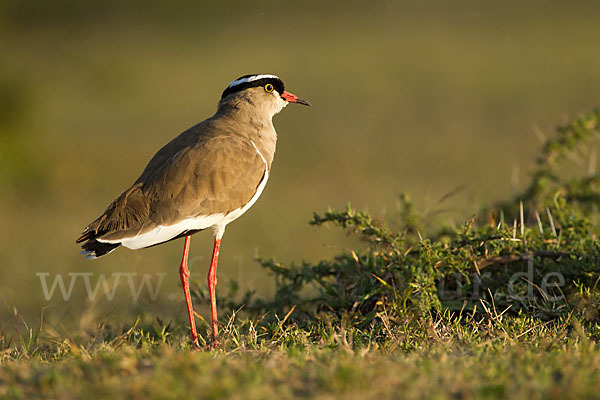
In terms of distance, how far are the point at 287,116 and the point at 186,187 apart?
16126mm

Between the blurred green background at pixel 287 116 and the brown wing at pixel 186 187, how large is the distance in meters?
0.74

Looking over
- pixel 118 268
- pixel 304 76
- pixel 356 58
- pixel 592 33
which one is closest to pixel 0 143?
pixel 118 268

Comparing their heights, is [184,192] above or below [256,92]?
below

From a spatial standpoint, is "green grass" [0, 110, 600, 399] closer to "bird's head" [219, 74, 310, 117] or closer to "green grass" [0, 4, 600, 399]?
"green grass" [0, 4, 600, 399]

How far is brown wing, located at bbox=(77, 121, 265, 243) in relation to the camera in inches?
168

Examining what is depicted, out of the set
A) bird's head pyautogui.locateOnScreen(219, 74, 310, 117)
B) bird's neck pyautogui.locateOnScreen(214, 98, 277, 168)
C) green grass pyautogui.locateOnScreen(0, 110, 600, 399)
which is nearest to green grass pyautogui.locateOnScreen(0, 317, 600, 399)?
green grass pyautogui.locateOnScreen(0, 110, 600, 399)

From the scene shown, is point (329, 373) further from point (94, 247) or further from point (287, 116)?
point (287, 116)

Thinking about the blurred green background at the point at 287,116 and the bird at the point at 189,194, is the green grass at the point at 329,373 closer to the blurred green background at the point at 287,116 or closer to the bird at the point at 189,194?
the bird at the point at 189,194

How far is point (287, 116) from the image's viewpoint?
20.3 meters

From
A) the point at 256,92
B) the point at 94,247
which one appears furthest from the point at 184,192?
the point at 256,92

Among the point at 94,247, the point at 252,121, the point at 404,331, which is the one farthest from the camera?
the point at 252,121

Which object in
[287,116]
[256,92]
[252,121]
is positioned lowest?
[287,116]

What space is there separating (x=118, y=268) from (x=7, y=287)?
1.26 meters

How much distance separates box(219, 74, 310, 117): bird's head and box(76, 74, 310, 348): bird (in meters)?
0.32
